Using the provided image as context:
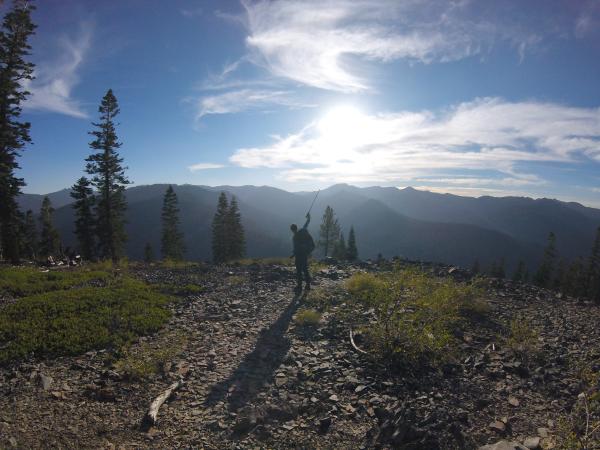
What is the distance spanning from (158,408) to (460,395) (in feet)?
20.0

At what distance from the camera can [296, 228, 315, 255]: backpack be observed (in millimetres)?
14905

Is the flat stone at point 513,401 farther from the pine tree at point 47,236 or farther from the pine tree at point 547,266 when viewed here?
the pine tree at point 547,266

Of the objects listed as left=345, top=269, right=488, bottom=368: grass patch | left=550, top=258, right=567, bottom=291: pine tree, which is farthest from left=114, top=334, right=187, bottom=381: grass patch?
left=550, top=258, right=567, bottom=291: pine tree

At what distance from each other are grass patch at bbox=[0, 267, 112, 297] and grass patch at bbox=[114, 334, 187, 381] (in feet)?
28.0

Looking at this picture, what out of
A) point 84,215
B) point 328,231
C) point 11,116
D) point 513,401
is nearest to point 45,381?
point 513,401

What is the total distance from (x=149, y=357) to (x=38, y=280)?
11.8 m

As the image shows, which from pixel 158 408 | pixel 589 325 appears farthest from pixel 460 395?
pixel 589 325

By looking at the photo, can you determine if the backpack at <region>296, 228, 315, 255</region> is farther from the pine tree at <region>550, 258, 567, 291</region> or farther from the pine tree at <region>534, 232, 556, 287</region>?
the pine tree at <region>550, 258, 567, 291</region>

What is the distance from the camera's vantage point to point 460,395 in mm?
6746

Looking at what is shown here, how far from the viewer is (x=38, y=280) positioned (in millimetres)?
16406

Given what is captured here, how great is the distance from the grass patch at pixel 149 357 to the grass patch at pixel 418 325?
17.7 feet

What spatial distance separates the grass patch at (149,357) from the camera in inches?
310

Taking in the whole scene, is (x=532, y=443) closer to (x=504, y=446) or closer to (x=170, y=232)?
(x=504, y=446)

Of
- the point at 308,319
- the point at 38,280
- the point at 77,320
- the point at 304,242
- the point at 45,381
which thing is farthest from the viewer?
the point at 38,280
